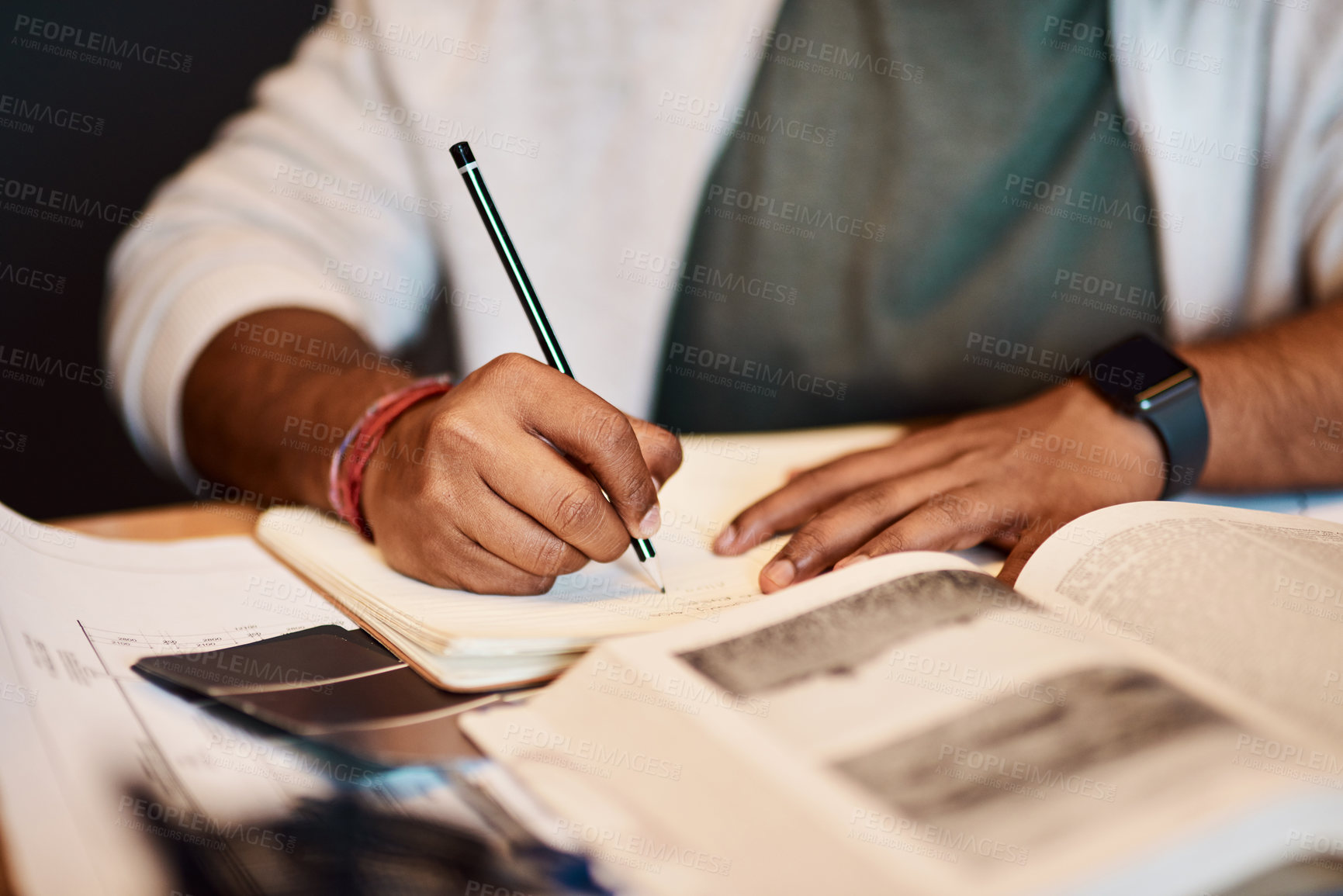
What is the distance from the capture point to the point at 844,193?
3.99 feet

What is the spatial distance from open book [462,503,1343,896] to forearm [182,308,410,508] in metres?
0.45

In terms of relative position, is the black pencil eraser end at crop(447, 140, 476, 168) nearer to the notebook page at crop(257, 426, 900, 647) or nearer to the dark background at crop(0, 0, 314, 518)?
the notebook page at crop(257, 426, 900, 647)

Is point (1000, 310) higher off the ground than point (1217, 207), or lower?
lower

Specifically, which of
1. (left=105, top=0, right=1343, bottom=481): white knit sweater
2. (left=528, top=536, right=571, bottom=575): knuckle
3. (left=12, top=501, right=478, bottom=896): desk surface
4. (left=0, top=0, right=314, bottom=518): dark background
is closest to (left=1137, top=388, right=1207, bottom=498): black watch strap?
(left=105, top=0, right=1343, bottom=481): white knit sweater

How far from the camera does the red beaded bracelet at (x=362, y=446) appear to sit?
78 cm

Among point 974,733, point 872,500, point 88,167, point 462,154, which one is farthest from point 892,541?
point 88,167

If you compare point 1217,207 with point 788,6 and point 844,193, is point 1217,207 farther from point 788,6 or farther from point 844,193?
point 788,6

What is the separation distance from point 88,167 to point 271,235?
0.72 meters

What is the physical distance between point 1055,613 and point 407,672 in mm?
392

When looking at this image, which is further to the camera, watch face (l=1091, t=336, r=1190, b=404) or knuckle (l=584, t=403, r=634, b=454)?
watch face (l=1091, t=336, r=1190, b=404)

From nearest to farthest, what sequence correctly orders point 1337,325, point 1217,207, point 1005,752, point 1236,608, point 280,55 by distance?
1. point 1005,752
2. point 1236,608
3. point 1337,325
4. point 1217,207
5. point 280,55

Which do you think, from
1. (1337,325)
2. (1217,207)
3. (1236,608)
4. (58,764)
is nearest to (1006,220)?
(1217,207)

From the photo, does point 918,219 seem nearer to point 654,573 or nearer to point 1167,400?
point 1167,400

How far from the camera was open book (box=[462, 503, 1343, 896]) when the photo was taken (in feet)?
1.17
